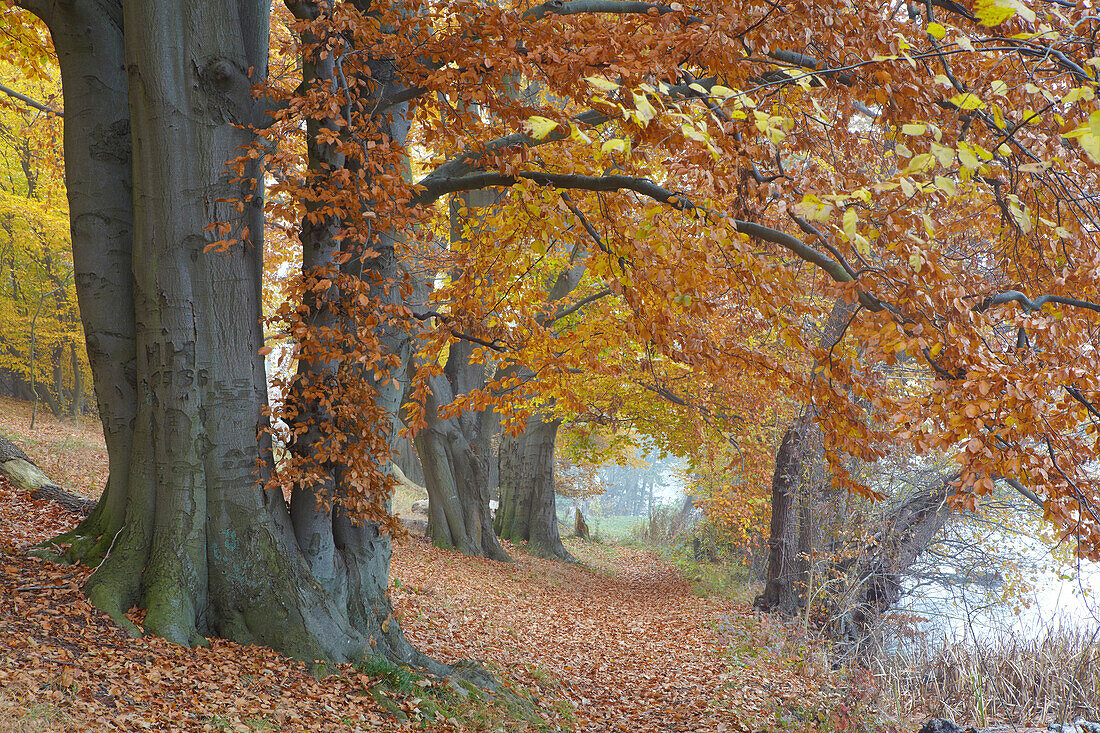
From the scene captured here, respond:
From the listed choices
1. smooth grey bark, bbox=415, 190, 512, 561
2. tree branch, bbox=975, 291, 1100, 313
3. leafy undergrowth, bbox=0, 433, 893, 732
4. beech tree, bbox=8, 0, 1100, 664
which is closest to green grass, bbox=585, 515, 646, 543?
smooth grey bark, bbox=415, 190, 512, 561

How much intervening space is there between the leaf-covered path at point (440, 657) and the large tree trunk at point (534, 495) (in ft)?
7.78

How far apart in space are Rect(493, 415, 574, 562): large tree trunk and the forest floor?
9.04ft

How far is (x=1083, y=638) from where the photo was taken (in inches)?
263

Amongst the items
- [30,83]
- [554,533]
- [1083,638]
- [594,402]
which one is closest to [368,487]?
[1083,638]

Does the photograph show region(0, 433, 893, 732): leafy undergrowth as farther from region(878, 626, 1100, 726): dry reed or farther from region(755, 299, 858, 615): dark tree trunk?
region(755, 299, 858, 615): dark tree trunk

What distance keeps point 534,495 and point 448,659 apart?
9.69 meters

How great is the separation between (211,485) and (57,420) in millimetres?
19015

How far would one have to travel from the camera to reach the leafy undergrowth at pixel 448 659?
153 inches

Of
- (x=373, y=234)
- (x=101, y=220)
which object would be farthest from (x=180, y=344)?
(x=373, y=234)

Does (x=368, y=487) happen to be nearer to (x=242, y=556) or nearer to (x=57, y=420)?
(x=242, y=556)

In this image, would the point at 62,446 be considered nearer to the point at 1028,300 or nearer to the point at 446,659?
the point at 446,659

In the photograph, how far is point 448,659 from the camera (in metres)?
6.93

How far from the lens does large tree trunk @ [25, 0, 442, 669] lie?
16.1ft

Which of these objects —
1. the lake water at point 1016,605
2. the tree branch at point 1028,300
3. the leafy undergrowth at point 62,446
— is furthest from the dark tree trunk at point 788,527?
the leafy undergrowth at point 62,446
